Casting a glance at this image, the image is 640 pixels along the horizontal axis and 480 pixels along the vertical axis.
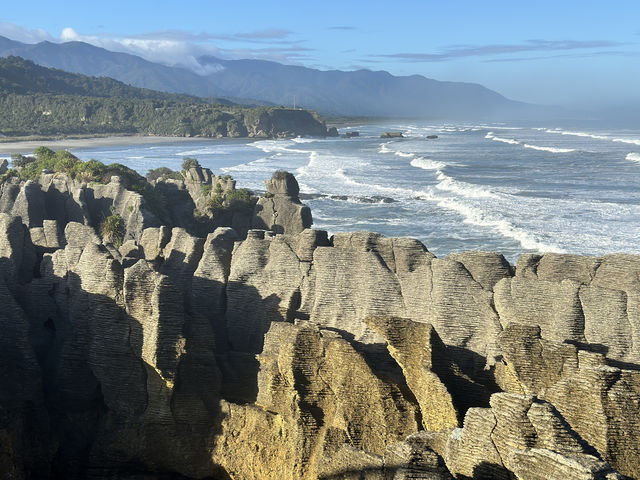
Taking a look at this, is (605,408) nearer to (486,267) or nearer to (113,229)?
(486,267)

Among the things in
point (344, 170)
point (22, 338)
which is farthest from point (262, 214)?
point (344, 170)

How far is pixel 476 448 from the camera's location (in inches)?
332

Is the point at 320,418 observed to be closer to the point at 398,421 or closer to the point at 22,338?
the point at 398,421

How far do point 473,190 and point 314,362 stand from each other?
1623 inches

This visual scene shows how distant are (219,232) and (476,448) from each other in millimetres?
9333

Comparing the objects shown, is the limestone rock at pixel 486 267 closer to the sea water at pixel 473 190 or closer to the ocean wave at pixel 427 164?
the sea water at pixel 473 190

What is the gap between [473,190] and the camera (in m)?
50.8

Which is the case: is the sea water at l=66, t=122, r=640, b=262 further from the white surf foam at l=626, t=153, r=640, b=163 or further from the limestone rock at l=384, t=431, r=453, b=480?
the limestone rock at l=384, t=431, r=453, b=480

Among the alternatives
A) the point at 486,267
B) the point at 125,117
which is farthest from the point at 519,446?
the point at 125,117

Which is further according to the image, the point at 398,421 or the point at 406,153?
the point at 406,153

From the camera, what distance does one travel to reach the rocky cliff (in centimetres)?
897

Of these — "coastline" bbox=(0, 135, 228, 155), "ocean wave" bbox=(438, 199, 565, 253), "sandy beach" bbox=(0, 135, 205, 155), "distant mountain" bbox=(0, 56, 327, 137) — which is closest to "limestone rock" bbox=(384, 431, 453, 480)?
"ocean wave" bbox=(438, 199, 565, 253)

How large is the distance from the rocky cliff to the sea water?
61.5ft

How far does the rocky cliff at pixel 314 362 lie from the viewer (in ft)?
29.4
